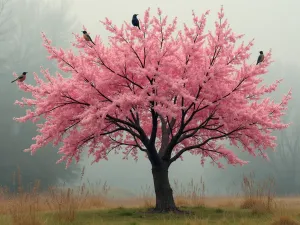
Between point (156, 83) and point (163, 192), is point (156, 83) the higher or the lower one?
the higher one

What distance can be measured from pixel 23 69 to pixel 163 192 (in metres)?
29.1

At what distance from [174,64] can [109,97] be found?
252 centimetres

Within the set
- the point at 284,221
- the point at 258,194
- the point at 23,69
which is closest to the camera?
the point at 284,221

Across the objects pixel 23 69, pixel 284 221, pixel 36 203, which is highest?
pixel 23 69

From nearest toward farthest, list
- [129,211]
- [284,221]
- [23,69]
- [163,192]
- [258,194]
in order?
[284,221]
[163,192]
[129,211]
[258,194]
[23,69]

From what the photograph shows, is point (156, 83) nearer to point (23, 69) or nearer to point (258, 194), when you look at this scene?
point (258, 194)

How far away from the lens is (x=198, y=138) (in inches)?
609

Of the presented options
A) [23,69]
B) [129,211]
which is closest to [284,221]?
[129,211]

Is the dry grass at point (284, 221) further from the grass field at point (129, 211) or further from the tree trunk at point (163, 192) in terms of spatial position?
the tree trunk at point (163, 192)

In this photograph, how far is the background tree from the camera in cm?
3216

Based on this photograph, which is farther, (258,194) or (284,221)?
(258,194)

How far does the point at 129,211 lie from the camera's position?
1333cm

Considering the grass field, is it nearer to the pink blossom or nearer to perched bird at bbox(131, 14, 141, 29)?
the pink blossom

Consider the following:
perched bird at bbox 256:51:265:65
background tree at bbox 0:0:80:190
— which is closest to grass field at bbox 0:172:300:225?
perched bird at bbox 256:51:265:65
